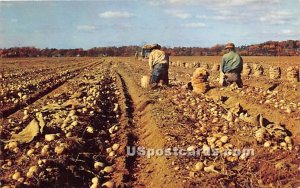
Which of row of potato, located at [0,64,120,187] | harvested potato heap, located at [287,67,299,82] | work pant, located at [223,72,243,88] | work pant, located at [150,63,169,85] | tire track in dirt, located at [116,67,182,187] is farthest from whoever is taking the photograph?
harvested potato heap, located at [287,67,299,82]

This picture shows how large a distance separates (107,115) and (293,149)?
427cm

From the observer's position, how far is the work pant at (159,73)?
12.4 metres

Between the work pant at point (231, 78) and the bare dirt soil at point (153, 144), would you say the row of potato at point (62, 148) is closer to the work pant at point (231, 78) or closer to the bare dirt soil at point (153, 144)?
the bare dirt soil at point (153, 144)

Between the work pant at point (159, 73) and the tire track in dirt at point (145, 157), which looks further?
the work pant at point (159, 73)

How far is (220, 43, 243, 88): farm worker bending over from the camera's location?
11875 mm

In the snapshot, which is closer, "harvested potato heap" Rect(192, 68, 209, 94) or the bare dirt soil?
the bare dirt soil

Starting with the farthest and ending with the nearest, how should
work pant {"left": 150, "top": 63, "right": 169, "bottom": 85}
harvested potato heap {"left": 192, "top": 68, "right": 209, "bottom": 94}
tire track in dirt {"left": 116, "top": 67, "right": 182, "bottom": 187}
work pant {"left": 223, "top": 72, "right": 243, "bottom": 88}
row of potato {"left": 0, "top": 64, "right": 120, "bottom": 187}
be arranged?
work pant {"left": 150, "top": 63, "right": 169, "bottom": 85}
work pant {"left": 223, "top": 72, "right": 243, "bottom": 88}
harvested potato heap {"left": 192, "top": 68, "right": 209, "bottom": 94}
tire track in dirt {"left": 116, "top": 67, "right": 182, "bottom": 187}
row of potato {"left": 0, "top": 64, "right": 120, "bottom": 187}

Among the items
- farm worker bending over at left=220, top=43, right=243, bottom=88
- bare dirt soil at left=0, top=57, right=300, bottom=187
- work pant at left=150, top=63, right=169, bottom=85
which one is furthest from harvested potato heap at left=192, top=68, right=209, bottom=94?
bare dirt soil at left=0, top=57, right=300, bottom=187

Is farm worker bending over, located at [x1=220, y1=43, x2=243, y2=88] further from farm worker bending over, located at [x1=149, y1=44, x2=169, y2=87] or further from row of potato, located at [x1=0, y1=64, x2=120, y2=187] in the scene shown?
row of potato, located at [x1=0, y1=64, x2=120, y2=187]

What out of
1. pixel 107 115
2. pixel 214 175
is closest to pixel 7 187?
pixel 214 175

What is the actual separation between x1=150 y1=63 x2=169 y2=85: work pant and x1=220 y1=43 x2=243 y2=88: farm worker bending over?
1804 millimetres

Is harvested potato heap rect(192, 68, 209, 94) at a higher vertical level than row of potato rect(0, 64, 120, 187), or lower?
higher

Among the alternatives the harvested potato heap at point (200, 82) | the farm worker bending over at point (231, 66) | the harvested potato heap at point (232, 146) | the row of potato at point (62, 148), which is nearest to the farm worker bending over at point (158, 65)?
the harvested potato heap at point (200, 82)

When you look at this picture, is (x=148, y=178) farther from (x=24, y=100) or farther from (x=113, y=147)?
(x=24, y=100)
